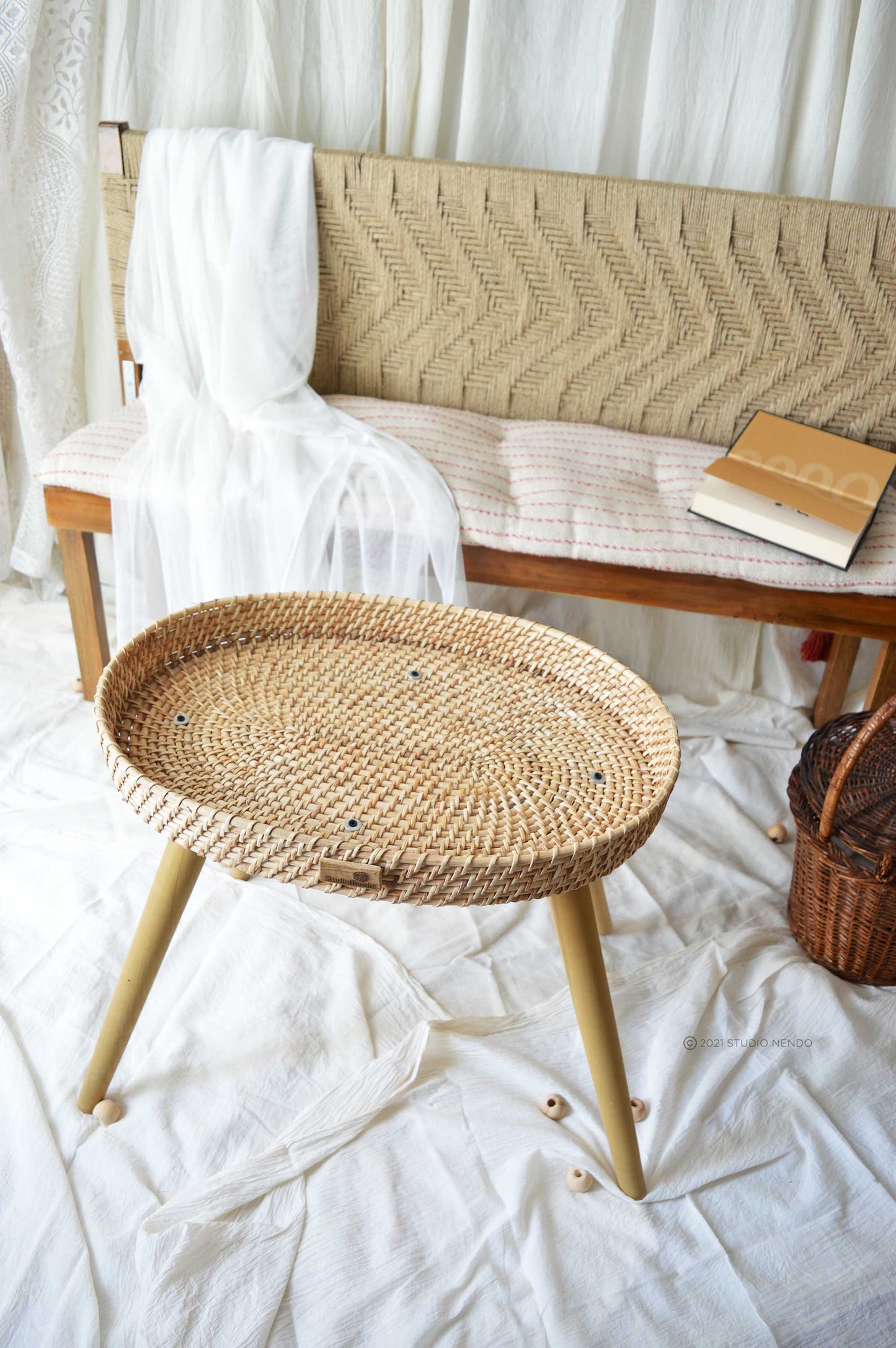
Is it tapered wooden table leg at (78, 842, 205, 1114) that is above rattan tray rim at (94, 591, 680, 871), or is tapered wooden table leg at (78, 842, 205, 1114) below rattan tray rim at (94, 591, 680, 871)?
below

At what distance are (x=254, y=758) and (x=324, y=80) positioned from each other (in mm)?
1263

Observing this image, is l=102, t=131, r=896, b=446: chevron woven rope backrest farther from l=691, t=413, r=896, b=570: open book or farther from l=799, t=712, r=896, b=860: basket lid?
l=799, t=712, r=896, b=860: basket lid

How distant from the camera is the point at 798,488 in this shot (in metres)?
1.41

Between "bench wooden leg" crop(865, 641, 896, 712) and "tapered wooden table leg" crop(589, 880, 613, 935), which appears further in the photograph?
"bench wooden leg" crop(865, 641, 896, 712)

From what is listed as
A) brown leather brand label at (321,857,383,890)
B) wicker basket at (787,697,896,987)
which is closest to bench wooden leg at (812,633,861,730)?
wicker basket at (787,697,896,987)

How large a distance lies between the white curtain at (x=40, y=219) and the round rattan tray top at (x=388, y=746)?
0.87m

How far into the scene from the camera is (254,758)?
876 mm

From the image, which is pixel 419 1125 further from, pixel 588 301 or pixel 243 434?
pixel 588 301

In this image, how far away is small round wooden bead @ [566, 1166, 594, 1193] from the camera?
941mm

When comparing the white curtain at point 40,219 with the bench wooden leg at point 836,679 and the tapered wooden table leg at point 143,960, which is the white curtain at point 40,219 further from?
the bench wooden leg at point 836,679

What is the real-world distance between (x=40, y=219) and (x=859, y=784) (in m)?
1.49

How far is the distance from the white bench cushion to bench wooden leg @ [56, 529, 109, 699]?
10 cm

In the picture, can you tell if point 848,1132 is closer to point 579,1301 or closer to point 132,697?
point 579,1301

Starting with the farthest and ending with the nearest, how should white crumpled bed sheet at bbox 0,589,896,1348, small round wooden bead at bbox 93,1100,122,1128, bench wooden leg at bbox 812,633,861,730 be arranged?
bench wooden leg at bbox 812,633,861,730 < small round wooden bead at bbox 93,1100,122,1128 < white crumpled bed sheet at bbox 0,589,896,1348
